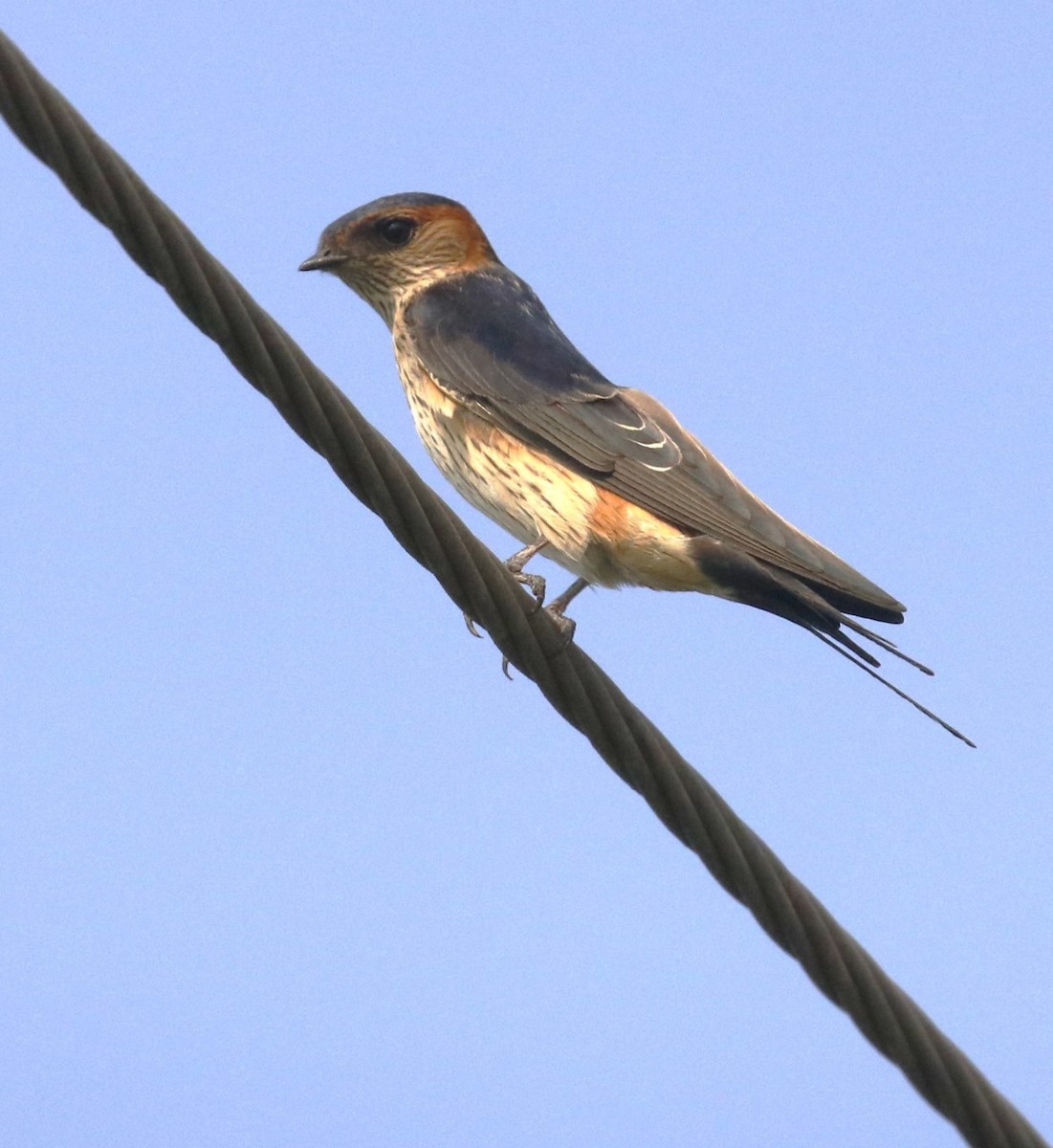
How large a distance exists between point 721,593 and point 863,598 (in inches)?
22.0

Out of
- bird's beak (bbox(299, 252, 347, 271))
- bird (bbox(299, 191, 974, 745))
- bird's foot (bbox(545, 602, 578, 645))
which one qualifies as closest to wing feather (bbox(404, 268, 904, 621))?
bird (bbox(299, 191, 974, 745))

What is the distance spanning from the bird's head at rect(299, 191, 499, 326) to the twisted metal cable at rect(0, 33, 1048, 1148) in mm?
3493

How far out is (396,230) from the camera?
7172mm

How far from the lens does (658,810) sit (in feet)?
11.9

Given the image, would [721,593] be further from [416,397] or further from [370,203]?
[370,203]

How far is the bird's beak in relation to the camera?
708cm

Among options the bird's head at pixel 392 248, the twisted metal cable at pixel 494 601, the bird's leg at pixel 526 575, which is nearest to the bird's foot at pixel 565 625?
the twisted metal cable at pixel 494 601

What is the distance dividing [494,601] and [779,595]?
158 cm

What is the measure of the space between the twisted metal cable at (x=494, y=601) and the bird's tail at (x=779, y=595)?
3.78ft

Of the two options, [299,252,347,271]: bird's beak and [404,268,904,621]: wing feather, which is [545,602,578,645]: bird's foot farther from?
[299,252,347,271]: bird's beak

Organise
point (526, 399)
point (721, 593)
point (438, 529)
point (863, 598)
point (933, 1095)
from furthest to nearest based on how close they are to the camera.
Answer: point (526, 399), point (721, 593), point (863, 598), point (438, 529), point (933, 1095)

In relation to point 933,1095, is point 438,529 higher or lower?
higher

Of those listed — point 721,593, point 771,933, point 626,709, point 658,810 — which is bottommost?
point 771,933

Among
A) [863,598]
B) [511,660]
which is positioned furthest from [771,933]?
[863,598]
